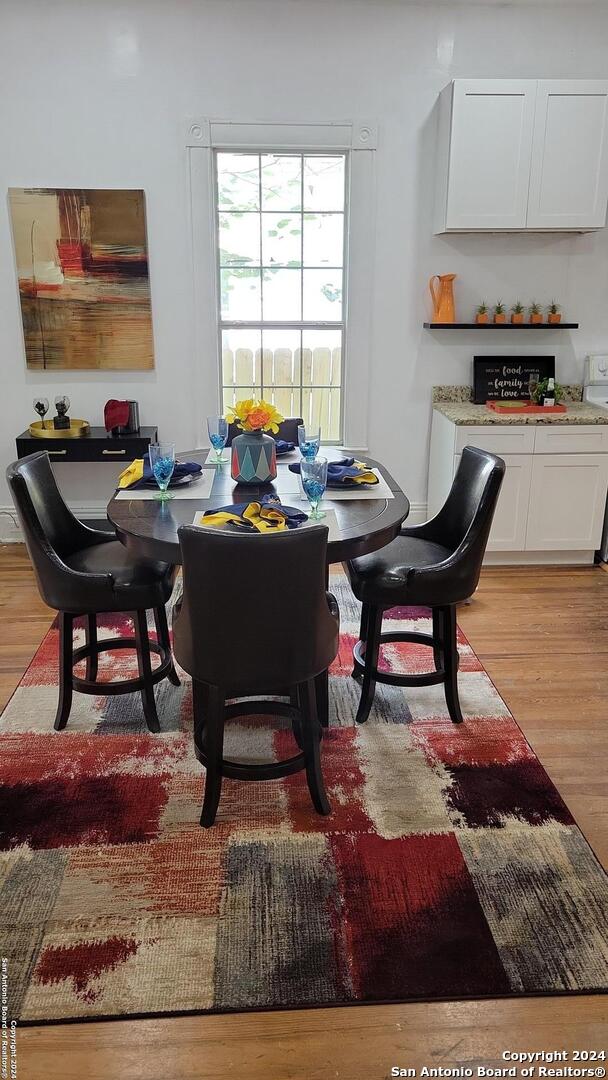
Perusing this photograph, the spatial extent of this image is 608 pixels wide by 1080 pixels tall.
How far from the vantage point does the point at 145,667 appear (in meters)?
2.71

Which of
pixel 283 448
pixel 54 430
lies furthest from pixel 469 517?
pixel 54 430

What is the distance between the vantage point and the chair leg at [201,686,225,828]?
7.01 feet

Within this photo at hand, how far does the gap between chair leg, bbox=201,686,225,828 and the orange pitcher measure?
9.70 feet

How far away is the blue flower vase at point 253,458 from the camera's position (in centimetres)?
269

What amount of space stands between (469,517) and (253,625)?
3.62ft

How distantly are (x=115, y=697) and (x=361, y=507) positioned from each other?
1225 millimetres

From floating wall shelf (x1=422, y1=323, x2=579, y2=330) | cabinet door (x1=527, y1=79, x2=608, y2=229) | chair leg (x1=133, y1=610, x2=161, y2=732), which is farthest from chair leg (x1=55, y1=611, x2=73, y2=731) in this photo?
cabinet door (x1=527, y1=79, x2=608, y2=229)

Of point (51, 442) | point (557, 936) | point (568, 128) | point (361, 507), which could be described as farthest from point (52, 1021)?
point (568, 128)

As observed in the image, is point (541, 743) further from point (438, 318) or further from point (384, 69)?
point (384, 69)

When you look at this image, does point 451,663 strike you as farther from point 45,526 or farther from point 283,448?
point 45,526

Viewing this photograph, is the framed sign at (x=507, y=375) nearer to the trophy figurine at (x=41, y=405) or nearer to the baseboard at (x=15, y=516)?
the baseboard at (x=15, y=516)

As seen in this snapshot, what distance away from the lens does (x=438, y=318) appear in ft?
14.4

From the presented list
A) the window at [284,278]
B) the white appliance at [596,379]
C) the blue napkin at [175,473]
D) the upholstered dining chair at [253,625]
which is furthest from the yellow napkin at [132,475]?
the white appliance at [596,379]

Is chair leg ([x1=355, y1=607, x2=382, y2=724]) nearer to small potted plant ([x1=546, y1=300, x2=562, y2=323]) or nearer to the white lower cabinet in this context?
the white lower cabinet
